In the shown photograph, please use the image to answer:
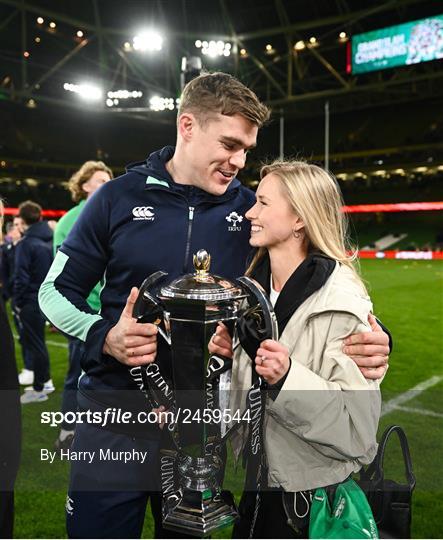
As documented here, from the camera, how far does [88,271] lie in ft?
5.64

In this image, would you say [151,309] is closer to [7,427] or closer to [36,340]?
[7,427]

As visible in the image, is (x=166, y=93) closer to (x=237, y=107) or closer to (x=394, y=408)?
(x=394, y=408)

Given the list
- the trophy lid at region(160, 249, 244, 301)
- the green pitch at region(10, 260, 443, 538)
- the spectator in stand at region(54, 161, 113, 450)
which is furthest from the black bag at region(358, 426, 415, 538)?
the spectator in stand at region(54, 161, 113, 450)

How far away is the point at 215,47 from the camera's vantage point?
24.8 meters

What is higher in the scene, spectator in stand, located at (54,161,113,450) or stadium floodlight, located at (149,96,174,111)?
stadium floodlight, located at (149,96,174,111)

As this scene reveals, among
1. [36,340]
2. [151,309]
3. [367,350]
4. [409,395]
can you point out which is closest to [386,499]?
[367,350]

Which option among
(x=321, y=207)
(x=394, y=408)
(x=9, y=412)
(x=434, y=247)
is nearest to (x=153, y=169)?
(x=321, y=207)

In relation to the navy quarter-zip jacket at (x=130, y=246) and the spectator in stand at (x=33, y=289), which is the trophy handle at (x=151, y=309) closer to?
the navy quarter-zip jacket at (x=130, y=246)

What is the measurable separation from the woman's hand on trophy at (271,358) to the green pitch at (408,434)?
60 cm

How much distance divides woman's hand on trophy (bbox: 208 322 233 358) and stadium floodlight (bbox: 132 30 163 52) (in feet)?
77.3

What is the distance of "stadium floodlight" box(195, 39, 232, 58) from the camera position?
2470cm

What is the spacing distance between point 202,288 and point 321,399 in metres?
0.40

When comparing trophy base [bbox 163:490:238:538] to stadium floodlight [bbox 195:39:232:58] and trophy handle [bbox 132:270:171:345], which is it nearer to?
trophy handle [bbox 132:270:171:345]

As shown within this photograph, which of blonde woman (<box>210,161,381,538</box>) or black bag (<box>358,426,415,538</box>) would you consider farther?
black bag (<box>358,426,415,538</box>)
